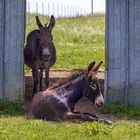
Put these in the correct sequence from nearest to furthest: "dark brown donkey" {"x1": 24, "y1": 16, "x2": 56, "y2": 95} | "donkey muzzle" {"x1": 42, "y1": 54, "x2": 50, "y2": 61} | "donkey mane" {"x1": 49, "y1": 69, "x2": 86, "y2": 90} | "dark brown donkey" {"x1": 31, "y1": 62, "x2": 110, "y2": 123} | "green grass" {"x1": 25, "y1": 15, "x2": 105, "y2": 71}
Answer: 1. "dark brown donkey" {"x1": 31, "y1": 62, "x2": 110, "y2": 123}
2. "donkey mane" {"x1": 49, "y1": 69, "x2": 86, "y2": 90}
3. "donkey muzzle" {"x1": 42, "y1": 54, "x2": 50, "y2": 61}
4. "dark brown donkey" {"x1": 24, "y1": 16, "x2": 56, "y2": 95}
5. "green grass" {"x1": 25, "y1": 15, "x2": 105, "y2": 71}

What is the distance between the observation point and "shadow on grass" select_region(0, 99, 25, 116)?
11.7m

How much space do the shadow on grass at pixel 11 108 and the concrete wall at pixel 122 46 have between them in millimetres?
1858

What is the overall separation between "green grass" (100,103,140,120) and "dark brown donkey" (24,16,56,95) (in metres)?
1.88

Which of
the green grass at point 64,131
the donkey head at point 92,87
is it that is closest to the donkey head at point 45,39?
the donkey head at point 92,87

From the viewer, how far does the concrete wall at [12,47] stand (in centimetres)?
1229

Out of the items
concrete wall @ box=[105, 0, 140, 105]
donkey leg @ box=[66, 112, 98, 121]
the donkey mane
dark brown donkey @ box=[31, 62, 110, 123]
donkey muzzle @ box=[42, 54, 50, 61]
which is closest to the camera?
donkey leg @ box=[66, 112, 98, 121]

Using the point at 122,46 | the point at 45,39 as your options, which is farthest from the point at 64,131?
the point at 45,39

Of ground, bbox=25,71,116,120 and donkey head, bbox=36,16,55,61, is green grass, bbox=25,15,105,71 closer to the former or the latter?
ground, bbox=25,71,116,120

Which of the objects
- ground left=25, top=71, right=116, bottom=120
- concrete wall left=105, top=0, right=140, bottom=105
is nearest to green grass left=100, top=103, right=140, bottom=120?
ground left=25, top=71, right=116, bottom=120

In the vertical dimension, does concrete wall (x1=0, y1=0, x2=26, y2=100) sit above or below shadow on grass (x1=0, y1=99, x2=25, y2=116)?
above

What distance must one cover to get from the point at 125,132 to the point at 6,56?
3633 millimetres

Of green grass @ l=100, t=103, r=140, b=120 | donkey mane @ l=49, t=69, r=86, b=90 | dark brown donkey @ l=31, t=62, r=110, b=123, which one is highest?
donkey mane @ l=49, t=69, r=86, b=90

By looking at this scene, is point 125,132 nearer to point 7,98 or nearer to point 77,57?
point 7,98

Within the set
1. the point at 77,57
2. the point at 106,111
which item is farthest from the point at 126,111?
the point at 77,57
